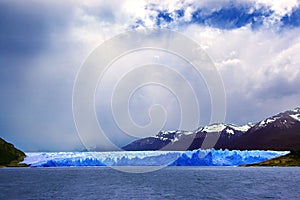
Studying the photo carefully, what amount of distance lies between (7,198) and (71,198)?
51.4 feet

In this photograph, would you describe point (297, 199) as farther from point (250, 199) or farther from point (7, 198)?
point (7, 198)

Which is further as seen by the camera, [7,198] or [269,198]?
[7,198]

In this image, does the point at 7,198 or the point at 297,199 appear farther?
the point at 7,198

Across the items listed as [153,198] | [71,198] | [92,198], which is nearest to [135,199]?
[153,198]

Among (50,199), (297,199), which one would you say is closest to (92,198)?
(50,199)

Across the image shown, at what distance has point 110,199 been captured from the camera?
74.4 meters

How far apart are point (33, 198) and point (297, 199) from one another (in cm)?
5834

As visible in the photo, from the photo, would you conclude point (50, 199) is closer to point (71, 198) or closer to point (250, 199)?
point (71, 198)

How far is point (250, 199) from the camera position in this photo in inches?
2908

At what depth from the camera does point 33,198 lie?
8038 centimetres

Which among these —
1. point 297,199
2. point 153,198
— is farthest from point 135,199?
point 297,199

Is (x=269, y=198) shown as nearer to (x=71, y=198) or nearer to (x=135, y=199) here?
(x=135, y=199)

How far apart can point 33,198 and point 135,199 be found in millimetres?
24761

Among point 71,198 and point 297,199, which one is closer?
point 297,199
